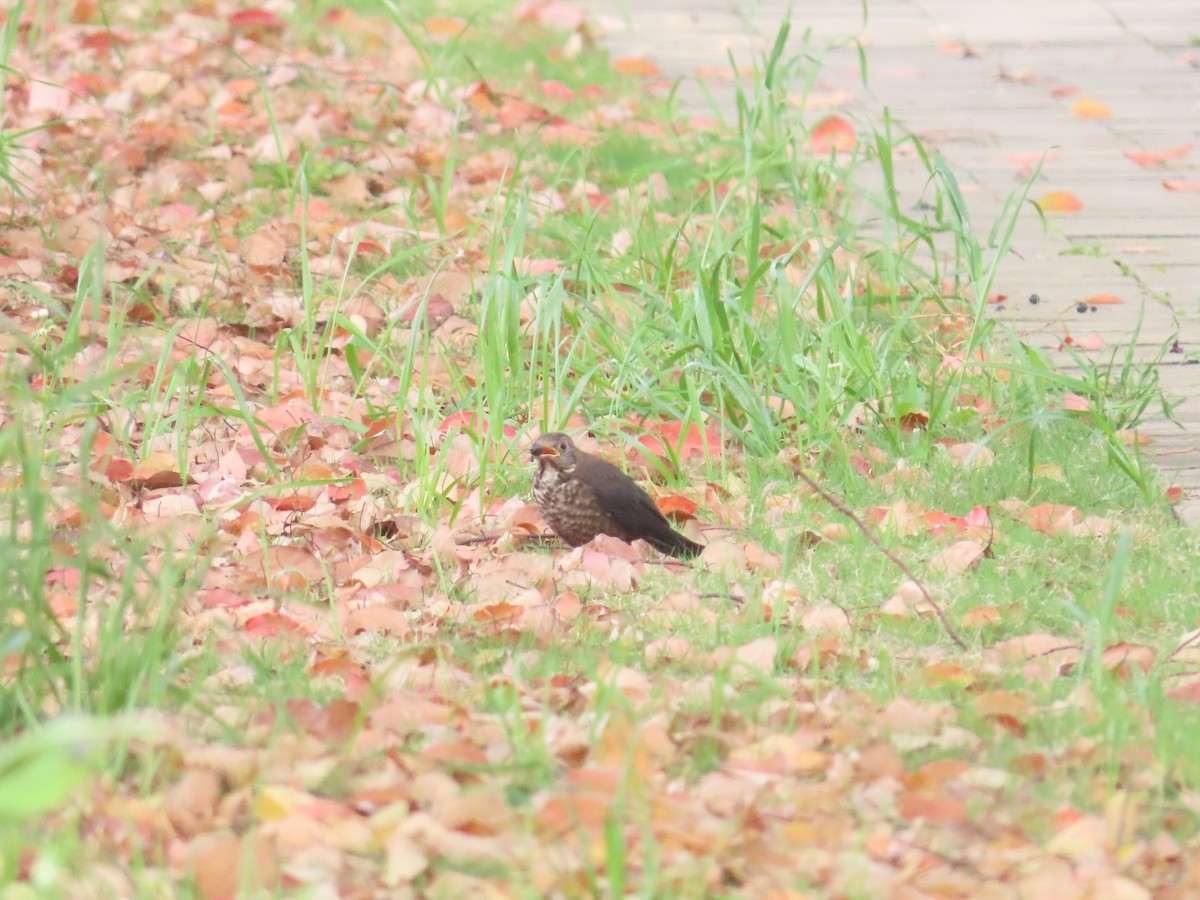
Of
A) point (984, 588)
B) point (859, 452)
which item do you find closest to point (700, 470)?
point (859, 452)

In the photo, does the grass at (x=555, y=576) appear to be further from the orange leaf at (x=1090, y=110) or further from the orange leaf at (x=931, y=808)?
the orange leaf at (x=1090, y=110)

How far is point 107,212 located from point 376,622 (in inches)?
121

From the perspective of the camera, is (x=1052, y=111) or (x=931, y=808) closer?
(x=931, y=808)

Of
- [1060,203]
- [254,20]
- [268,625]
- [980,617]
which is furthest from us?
[254,20]

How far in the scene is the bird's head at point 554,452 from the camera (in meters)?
4.20

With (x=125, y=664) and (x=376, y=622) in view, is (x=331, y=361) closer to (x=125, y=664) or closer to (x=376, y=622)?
(x=376, y=622)

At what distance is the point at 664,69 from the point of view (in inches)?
348

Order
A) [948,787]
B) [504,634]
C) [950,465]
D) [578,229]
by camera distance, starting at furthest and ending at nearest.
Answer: [578,229] < [950,465] < [504,634] < [948,787]

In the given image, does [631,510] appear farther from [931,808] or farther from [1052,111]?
[1052,111]

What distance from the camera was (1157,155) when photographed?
298 inches

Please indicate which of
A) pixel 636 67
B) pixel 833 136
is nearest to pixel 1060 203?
pixel 833 136

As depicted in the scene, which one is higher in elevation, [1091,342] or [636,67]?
[636,67]

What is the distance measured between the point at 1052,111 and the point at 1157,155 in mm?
789

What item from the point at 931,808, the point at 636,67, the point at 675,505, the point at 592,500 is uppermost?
the point at 636,67
